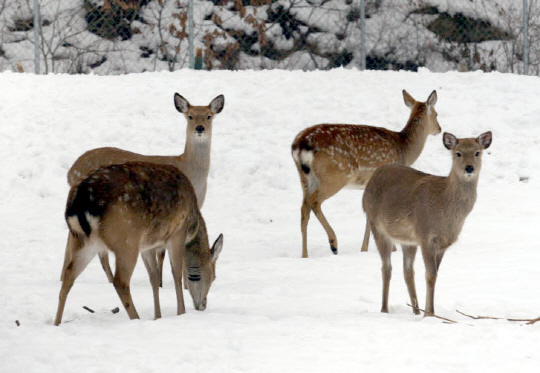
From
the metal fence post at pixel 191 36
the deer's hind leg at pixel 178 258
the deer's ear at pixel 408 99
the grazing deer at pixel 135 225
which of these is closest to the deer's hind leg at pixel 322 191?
the deer's ear at pixel 408 99

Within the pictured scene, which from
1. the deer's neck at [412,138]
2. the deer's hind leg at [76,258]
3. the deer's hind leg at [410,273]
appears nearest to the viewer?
the deer's hind leg at [76,258]

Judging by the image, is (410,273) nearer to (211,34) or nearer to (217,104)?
(217,104)

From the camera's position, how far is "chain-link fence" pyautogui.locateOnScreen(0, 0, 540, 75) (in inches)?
723

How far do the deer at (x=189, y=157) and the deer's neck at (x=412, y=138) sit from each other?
8.58 ft

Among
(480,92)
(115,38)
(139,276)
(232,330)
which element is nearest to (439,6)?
(480,92)

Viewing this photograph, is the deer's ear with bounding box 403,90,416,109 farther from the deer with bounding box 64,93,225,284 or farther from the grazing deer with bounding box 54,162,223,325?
the grazing deer with bounding box 54,162,223,325

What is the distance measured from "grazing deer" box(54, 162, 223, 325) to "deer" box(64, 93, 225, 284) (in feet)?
6.97

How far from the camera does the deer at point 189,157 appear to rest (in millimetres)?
9477

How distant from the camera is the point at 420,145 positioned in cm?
1190

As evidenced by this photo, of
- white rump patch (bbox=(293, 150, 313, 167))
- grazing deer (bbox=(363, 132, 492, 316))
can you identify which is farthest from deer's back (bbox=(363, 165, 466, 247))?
white rump patch (bbox=(293, 150, 313, 167))

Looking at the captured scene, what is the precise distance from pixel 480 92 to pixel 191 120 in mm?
8284

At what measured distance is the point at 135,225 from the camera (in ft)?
21.7

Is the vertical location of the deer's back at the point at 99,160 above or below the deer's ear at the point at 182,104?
below

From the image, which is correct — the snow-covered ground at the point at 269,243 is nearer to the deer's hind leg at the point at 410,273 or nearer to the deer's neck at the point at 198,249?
the deer's hind leg at the point at 410,273
